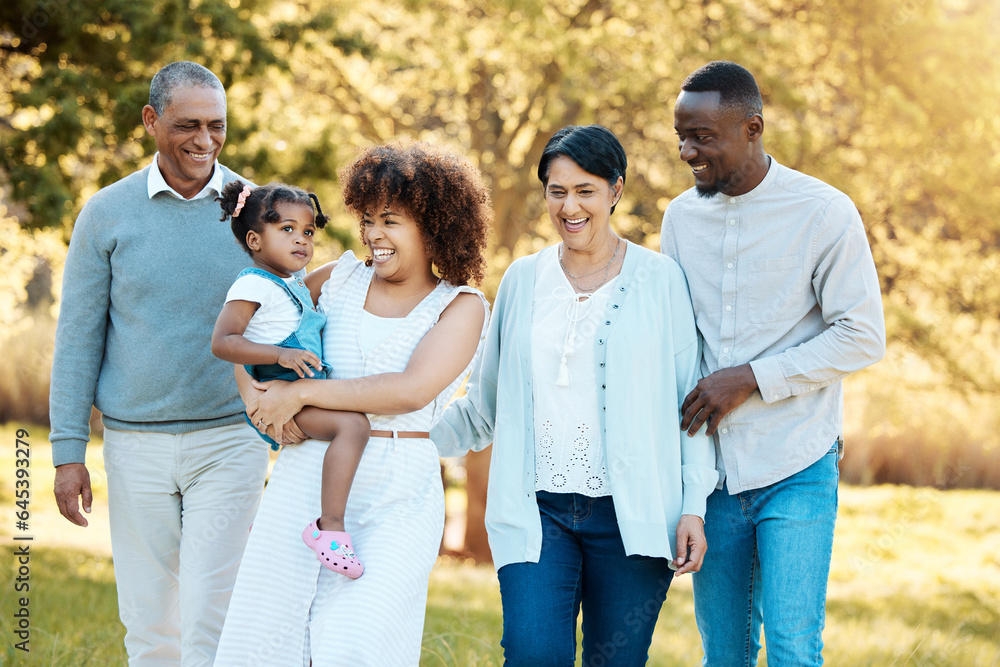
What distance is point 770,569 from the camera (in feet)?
9.20

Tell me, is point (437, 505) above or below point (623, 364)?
below

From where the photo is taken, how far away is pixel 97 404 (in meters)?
3.42

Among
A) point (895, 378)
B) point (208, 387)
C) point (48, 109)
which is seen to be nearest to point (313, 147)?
point (48, 109)

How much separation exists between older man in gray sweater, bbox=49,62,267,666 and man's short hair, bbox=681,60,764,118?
1.81 meters

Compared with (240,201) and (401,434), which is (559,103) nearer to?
(240,201)

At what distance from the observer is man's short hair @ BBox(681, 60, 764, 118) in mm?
2922

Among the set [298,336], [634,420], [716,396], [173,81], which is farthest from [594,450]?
[173,81]

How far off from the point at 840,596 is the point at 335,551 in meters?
7.64

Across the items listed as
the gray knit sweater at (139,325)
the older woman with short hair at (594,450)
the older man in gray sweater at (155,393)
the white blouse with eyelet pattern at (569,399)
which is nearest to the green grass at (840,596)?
the older man in gray sweater at (155,393)

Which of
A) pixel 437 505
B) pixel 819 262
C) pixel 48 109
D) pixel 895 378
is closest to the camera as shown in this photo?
pixel 437 505

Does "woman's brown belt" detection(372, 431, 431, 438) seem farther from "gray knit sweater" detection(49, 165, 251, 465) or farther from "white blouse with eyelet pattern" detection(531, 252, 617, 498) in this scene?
"gray knit sweater" detection(49, 165, 251, 465)

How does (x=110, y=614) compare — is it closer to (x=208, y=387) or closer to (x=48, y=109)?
(x=208, y=387)

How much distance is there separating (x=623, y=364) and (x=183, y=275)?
1.65 metres

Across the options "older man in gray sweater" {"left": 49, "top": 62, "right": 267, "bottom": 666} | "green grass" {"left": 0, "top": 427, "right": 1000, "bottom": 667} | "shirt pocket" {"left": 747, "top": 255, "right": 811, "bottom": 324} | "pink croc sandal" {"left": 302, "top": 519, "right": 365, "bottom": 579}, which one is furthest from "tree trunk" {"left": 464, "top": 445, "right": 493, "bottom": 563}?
"pink croc sandal" {"left": 302, "top": 519, "right": 365, "bottom": 579}
